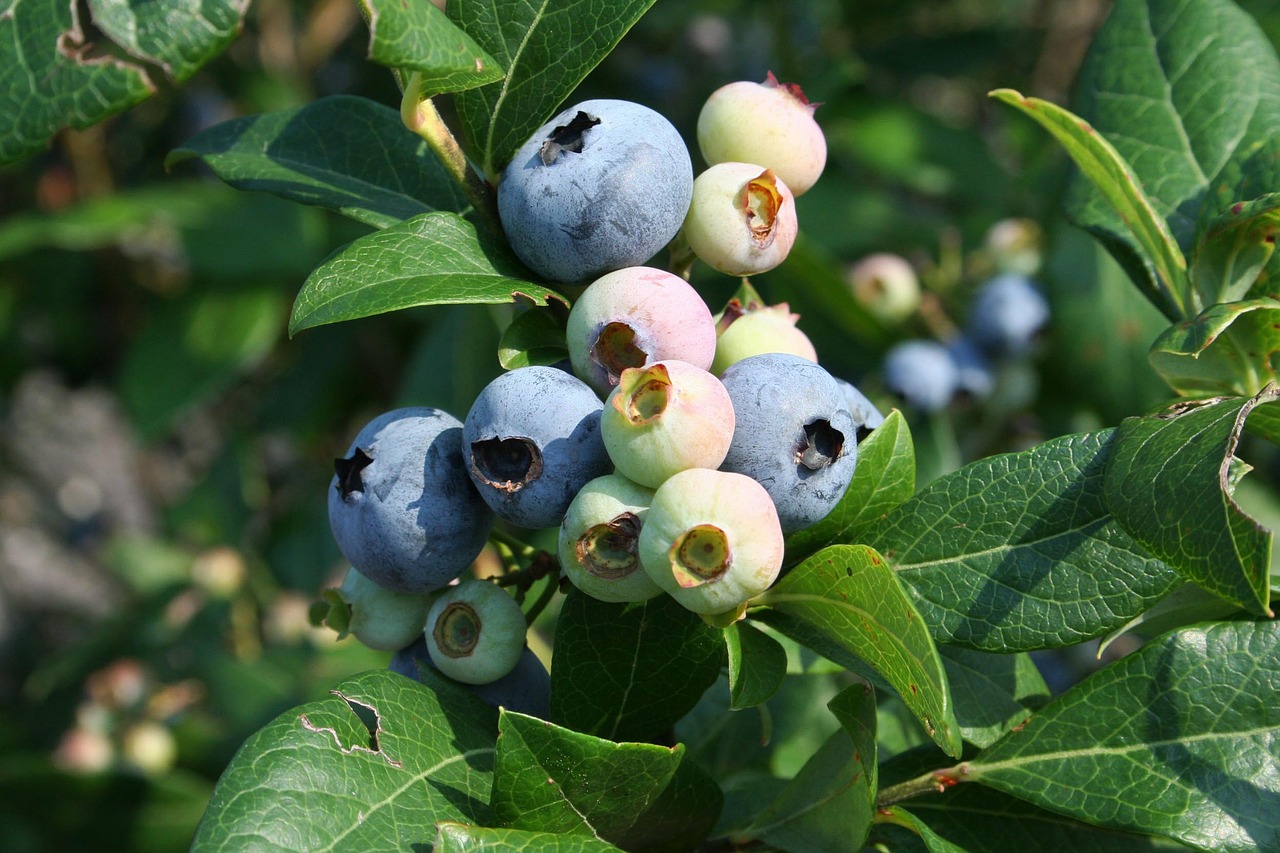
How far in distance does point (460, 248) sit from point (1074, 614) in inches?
23.3

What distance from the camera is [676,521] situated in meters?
0.79

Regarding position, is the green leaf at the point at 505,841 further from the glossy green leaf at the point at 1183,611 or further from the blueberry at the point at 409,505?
the glossy green leaf at the point at 1183,611

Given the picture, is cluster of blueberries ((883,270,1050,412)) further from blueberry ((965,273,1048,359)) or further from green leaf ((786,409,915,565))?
green leaf ((786,409,915,565))

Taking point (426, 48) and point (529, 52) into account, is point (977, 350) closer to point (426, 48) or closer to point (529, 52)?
point (529, 52)

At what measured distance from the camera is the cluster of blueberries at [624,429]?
2.68 feet

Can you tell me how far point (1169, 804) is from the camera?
92 centimetres

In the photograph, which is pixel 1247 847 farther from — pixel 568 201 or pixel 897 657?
pixel 568 201

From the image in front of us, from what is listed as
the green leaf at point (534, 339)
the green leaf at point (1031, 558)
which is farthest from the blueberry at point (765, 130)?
the green leaf at point (1031, 558)

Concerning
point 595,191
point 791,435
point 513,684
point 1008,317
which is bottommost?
point 1008,317

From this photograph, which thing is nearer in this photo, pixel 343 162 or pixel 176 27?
pixel 176 27

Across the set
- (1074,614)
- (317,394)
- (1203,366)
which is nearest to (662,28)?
(317,394)

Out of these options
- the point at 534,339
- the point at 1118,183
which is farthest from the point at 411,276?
the point at 1118,183

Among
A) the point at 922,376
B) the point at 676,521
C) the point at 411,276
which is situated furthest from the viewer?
the point at 922,376

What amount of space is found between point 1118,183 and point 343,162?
0.77 meters
